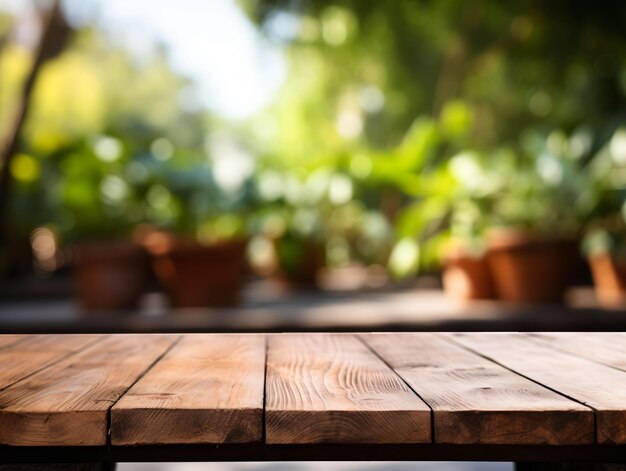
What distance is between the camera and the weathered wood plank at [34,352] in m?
0.73

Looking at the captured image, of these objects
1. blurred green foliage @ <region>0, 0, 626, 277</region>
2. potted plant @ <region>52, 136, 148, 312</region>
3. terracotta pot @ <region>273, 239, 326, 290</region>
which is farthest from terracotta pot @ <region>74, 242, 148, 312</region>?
terracotta pot @ <region>273, 239, 326, 290</region>

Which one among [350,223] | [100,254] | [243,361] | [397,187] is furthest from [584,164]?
[243,361]

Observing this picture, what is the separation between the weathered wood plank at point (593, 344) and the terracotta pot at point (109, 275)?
2.14 metres

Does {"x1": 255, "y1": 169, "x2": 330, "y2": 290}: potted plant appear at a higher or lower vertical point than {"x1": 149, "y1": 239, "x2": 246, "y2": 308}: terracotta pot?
higher

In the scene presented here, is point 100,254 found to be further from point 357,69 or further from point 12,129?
point 357,69

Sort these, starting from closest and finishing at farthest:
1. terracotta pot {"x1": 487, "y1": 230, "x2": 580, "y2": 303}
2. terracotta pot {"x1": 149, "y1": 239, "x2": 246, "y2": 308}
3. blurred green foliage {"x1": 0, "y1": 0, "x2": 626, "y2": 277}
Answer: terracotta pot {"x1": 487, "y1": 230, "x2": 580, "y2": 303} → terracotta pot {"x1": 149, "y1": 239, "x2": 246, "y2": 308} → blurred green foliage {"x1": 0, "y1": 0, "x2": 626, "y2": 277}

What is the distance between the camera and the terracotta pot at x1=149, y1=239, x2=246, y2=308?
2781 mm

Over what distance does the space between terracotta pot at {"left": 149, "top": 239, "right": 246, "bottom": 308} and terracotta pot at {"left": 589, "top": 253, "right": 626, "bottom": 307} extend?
148 cm

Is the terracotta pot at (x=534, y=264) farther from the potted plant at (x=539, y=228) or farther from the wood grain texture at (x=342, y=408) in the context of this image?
the wood grain texture at (x=342, y=408)

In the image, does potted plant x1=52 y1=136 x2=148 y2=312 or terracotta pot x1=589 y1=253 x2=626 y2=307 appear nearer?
potted plant x1=52 y1=136 x2=148 y2=312

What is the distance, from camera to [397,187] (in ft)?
11.6

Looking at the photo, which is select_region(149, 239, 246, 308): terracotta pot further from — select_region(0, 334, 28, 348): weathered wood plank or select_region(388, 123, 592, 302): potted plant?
select_region(0, 334, 28, 348): weathered wood plank

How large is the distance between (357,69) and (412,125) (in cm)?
55

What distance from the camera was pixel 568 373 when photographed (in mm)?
702
